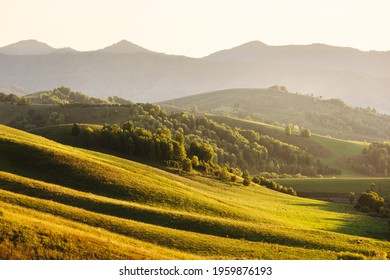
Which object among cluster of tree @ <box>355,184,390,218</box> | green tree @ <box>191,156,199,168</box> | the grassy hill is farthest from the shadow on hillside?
green tree @ <box>191,156,199,168</box>

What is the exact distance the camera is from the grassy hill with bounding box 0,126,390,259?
39188 mm

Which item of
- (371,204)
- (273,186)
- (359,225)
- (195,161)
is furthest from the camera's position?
(273,186)

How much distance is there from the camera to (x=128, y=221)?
56.9 m

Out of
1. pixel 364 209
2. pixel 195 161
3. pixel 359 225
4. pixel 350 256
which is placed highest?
pixel 195 161

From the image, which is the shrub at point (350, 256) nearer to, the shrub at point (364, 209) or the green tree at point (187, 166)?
the green tree at point (187, 166)

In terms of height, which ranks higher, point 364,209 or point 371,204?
point 371,204

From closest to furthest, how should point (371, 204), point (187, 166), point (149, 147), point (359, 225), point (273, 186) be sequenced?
point (359, 225) < point (187, 166) < point (371, 204) < point (149, 147) < point (273, 186)

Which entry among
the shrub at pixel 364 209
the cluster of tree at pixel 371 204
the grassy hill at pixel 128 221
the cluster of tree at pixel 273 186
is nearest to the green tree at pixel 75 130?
the grassy hill at pixel 128 221

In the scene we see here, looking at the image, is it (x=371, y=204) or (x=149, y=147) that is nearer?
(x=371, y=204)

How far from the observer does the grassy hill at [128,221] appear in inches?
1543

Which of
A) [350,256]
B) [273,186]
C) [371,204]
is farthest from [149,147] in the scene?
[350,256]

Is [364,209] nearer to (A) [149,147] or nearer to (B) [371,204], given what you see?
(B) [371,204]

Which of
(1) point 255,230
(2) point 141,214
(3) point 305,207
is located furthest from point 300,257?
(3) point 305,207
